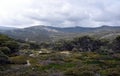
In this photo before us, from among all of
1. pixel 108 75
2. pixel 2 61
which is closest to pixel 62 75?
pixel 108 75

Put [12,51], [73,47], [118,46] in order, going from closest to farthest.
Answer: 1. [12,51]
2. [118,46]
3. [73,47]

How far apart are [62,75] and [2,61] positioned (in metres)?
18.3

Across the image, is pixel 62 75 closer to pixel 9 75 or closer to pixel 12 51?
pixel 9 75

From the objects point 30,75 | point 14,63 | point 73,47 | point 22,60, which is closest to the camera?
point 30,75

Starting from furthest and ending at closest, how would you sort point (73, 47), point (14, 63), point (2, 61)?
1. point (73, 47)
2. point (14, 63)
3. point (2, 61)

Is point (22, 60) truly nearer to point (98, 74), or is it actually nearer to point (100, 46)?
point (98, 74)

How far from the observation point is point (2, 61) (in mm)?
48406

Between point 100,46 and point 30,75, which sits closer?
point 30,75

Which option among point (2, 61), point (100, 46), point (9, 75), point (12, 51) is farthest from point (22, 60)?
point (100, 46)

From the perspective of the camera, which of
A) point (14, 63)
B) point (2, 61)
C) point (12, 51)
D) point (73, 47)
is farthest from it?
point (73, 47)

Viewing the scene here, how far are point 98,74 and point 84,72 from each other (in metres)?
1.94

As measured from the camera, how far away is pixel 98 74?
34.5 meters

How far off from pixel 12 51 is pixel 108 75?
4192cm

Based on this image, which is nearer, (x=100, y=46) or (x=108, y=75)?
(x=108, y=75)
